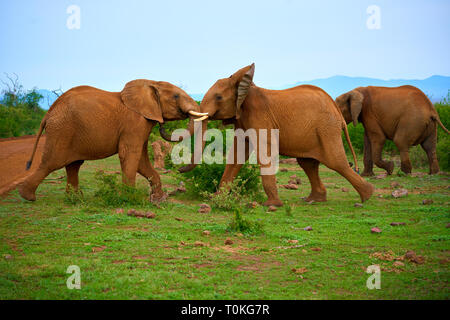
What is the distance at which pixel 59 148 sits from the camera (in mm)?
9406

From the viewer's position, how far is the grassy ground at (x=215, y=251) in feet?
16.4

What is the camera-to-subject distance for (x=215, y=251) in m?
6.44

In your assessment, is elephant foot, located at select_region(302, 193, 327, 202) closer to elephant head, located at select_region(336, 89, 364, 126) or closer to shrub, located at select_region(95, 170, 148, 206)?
shrub, located at select_region(95, 170, 148, 206)

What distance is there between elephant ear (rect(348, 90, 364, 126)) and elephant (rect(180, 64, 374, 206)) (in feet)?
14.6

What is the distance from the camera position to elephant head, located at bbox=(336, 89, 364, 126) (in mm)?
14352

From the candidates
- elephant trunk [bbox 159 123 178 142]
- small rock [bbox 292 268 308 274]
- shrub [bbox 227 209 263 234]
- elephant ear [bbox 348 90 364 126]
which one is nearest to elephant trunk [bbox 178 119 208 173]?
elephant trunk [bbox 159 123 178 142]

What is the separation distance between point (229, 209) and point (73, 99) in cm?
367

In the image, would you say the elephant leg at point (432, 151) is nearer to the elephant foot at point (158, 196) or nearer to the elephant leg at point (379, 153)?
the elephant leg at point (379, 153)

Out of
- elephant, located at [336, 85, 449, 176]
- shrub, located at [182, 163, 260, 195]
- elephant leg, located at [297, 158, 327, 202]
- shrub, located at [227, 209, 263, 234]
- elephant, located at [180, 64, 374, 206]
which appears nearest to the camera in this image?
shrub, located at [227, 209, 263, 234]
